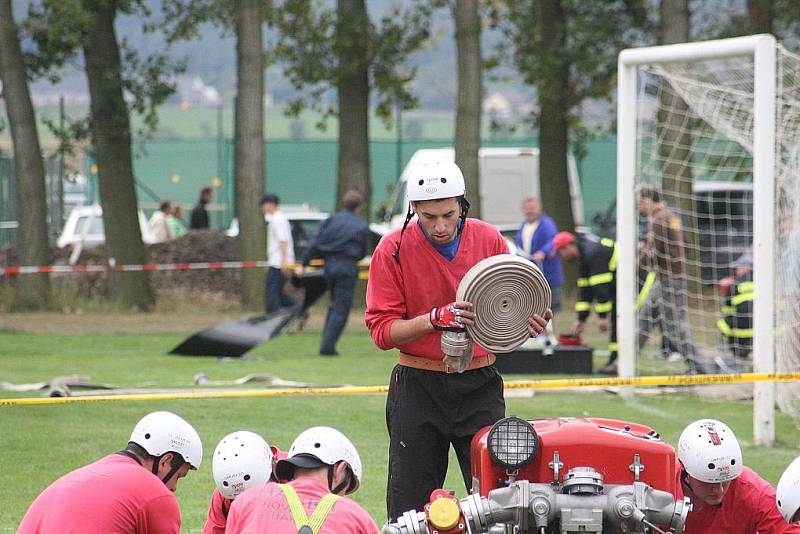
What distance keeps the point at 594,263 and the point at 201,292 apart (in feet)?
39.3

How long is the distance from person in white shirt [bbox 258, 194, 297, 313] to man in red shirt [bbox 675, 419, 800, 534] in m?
13.1

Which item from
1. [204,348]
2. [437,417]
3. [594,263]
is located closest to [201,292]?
[204,348]

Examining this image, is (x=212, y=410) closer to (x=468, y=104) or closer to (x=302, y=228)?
(x=468, y=104)

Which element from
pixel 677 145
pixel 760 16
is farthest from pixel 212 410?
pixel 760 16

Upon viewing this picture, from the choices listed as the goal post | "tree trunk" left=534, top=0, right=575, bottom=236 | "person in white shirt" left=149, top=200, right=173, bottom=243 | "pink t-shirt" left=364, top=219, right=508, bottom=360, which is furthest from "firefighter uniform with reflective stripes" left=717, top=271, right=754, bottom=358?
"person in white shirt" left=149, top=200, right=173, bottom=243

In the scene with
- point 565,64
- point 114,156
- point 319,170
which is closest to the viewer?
point 114,156

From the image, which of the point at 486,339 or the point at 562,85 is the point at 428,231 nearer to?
the point at 486,339

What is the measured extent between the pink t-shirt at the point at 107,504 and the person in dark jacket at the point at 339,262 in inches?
441

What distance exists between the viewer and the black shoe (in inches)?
629

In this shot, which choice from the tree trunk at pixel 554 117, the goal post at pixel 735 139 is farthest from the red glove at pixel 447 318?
the tree trunk at pixel 554 117

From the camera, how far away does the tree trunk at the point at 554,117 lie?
27438mm

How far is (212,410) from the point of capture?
12.7 meters

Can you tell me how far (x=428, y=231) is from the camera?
6.37 m

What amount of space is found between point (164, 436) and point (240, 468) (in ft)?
1.25
